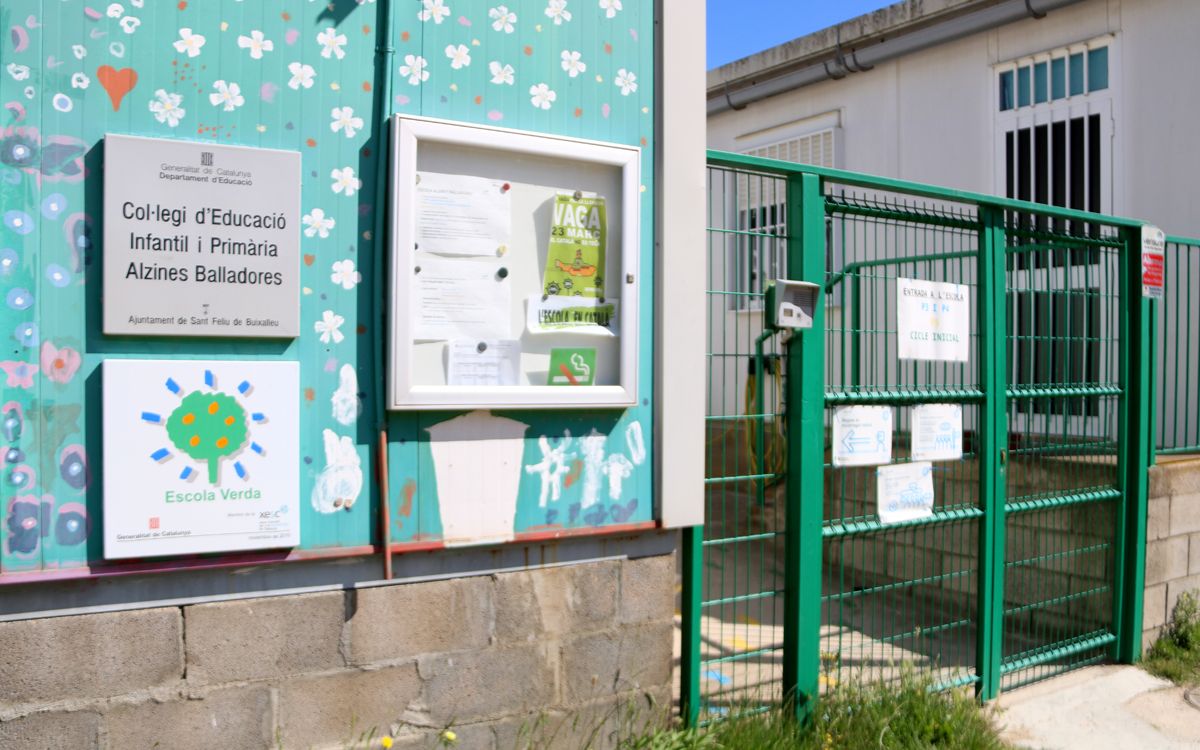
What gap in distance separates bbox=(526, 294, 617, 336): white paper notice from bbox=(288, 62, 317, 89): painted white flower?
957mm

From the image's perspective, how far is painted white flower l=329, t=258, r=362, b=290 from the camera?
9.66 feet

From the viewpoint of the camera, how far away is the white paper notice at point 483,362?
123 inches

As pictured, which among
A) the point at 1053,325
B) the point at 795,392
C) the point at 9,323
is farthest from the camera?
the point at 1053,325

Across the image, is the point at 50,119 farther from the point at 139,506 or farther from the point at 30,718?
the point at 30,718

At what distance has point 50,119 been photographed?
2584 mm

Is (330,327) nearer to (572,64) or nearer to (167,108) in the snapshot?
(167,108)

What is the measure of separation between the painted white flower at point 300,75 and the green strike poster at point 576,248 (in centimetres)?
87

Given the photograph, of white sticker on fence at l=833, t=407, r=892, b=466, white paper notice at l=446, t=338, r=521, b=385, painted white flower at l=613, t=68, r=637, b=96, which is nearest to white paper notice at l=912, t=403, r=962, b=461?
white sticker on fence at l=833, t=407, r=892, b=466

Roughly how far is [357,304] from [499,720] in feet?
4.81

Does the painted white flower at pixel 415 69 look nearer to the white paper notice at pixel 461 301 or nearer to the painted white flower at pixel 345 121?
the painted white flower at pixel 345 121

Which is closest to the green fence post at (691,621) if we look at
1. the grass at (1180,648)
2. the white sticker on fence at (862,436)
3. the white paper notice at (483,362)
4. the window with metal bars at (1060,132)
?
the white sticker on fence at (862,436)

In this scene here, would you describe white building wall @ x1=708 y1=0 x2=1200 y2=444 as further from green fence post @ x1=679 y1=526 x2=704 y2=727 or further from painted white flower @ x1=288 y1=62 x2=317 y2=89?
painted white flower @ x1=288 y1=62 x2=317 y2=89

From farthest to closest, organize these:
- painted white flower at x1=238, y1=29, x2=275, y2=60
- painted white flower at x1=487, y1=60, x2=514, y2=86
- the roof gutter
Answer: the roof gutter < painted white flower at x1=487, y1=60, x2=514, y2=86 < painted white flower at x1=238, y1=29, x2=275, y2=60

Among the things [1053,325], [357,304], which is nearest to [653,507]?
[357,304]
